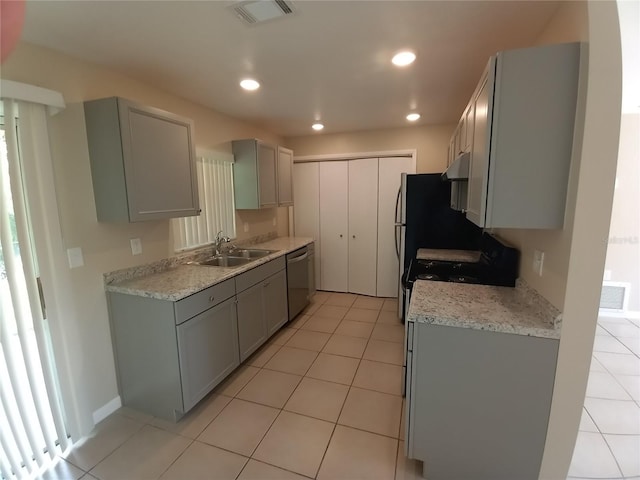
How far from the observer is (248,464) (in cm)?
170

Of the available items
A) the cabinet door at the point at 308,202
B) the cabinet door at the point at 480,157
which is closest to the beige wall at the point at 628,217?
the cabinet door at the point at 480,157

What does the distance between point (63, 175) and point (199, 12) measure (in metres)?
1.31

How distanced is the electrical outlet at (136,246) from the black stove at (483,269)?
2.14m

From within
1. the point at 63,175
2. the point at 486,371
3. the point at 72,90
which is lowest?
the point at 486,371

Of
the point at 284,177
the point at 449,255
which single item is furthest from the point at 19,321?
the point at 449,255

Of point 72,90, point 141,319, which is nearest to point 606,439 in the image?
point 141,319

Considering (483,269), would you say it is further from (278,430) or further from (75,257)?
(75,257)

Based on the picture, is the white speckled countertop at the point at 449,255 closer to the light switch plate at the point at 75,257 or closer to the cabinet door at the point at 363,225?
the cabinet door at the point at 363,225

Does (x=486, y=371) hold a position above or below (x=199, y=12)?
below

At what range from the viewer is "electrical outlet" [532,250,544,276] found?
1.54 meters

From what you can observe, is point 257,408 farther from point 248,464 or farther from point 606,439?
point 606,439

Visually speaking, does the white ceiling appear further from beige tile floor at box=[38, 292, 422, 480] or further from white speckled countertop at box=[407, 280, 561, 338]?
beige tile floor at box=[38, 292, 422, 480]

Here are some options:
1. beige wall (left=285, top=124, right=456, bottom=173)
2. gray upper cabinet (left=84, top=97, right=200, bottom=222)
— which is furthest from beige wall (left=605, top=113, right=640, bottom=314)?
gray upper cabinet (left=84, top=97, right=200, bottom=222)

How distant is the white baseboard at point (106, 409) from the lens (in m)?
2.04
